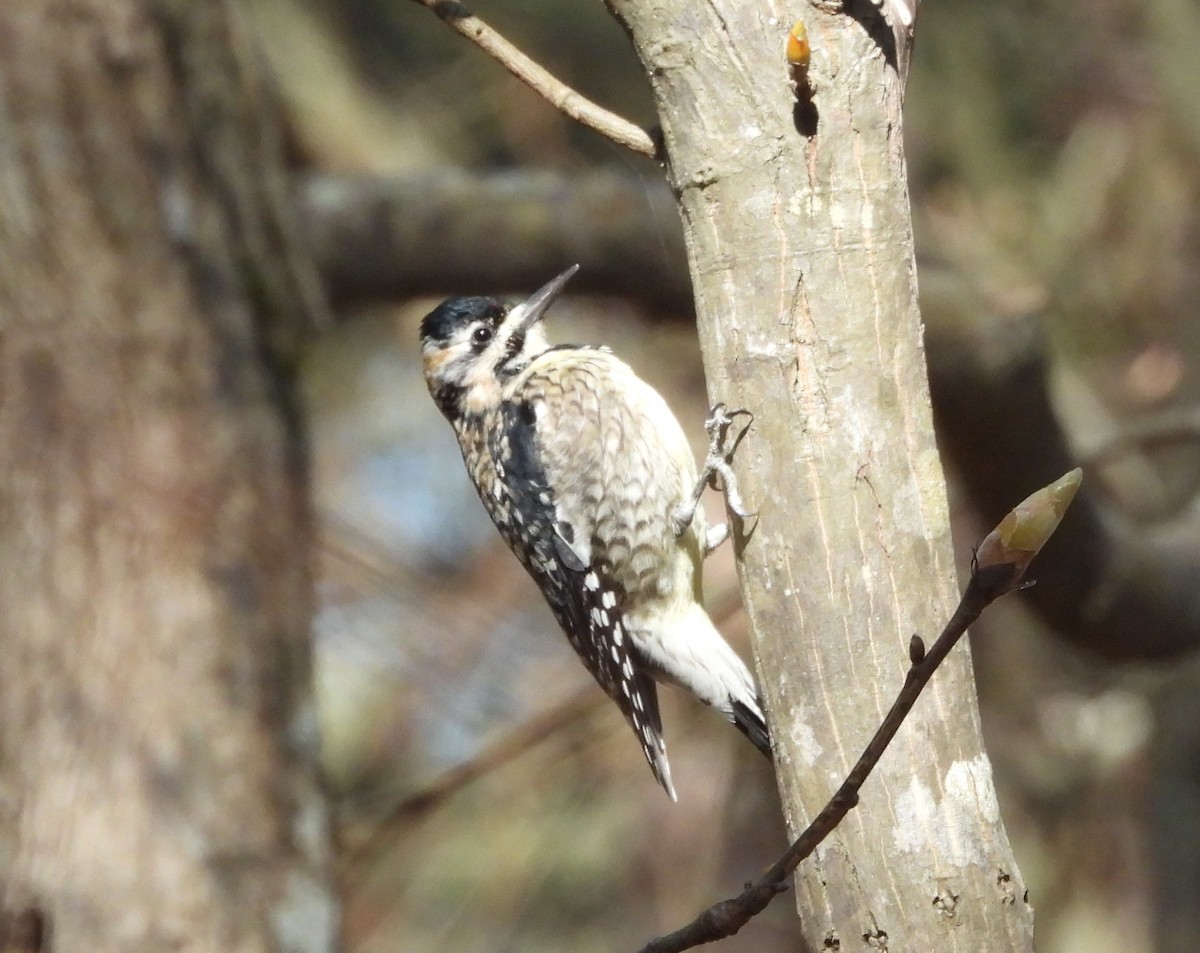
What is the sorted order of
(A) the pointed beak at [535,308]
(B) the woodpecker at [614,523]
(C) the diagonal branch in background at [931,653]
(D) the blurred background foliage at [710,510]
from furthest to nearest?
(D) the blurred background foliage at [710,510], (A) the pointed beak at [535,308], (B) the woodpecker at [614,523], (C) the diagonal branch in background at [931,653]

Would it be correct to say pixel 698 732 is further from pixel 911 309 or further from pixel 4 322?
pixel 911 309

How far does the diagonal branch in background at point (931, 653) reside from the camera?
1364mm

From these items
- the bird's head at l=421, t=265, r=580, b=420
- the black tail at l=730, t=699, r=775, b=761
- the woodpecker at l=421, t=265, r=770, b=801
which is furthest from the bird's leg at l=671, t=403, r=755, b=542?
the bird's head at l=421, t=265, r=580, b=420

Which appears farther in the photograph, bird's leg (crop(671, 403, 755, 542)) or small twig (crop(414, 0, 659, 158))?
small twig (crop(414, 0, 659, 158))

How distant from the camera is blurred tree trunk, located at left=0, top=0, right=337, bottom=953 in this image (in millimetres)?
4094

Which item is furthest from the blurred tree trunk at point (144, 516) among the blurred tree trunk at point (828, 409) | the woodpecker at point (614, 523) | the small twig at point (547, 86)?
the blurred tree trunk at point (828, 409)

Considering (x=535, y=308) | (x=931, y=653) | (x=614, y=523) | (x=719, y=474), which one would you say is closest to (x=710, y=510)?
(x=535, y=308)

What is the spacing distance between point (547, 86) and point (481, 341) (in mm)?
1621

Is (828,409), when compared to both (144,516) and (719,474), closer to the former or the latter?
(719,474)

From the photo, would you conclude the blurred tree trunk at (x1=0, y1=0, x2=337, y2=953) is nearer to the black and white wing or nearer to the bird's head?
the bird's head

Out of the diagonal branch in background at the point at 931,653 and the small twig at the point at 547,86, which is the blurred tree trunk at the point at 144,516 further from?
the diagonal branch in background at the point at 931,653

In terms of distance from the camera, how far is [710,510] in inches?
200

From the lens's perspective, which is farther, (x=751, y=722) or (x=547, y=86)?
(x=751, y=722)

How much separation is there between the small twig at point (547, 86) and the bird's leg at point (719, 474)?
41cm
